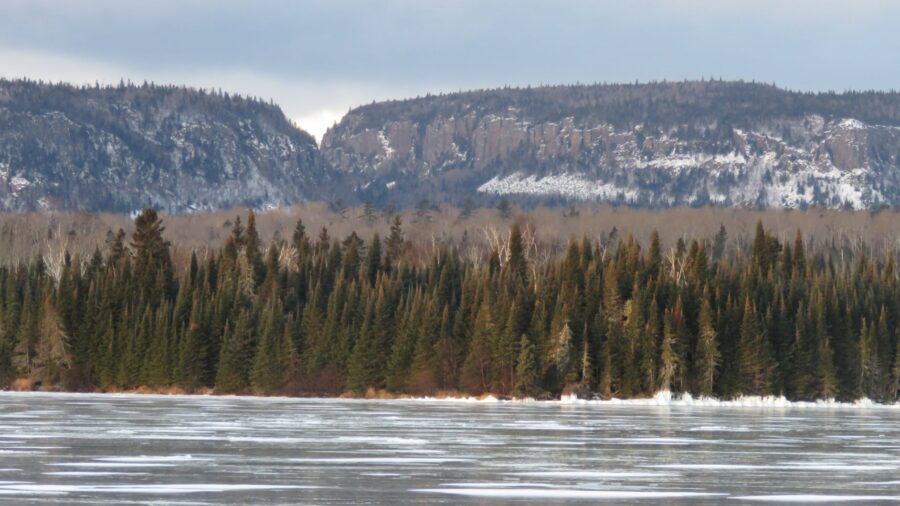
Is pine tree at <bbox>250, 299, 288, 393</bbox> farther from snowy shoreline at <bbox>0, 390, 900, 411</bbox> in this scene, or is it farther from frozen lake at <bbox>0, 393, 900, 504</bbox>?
frozen lake at <bbox>0, 393, 900, 504</bbox>

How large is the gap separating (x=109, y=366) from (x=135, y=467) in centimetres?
9172

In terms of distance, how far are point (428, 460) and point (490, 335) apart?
80.8 metres

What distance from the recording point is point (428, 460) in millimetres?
43531

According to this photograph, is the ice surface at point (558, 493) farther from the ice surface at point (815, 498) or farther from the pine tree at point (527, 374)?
the pine tree at point (527, 374)

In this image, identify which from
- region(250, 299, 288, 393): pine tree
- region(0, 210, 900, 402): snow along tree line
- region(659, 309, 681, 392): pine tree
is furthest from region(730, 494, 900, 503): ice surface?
region(250, 299, 288, 393): pine tree

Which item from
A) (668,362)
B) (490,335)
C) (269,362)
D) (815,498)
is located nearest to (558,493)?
(815,498)

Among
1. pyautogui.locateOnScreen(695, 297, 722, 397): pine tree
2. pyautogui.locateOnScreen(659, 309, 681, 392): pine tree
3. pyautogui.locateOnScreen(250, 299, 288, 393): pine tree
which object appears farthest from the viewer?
pyautogui.locateOnScreen(250, 299, 288, 393): pine tree

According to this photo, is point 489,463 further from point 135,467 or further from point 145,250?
point 145,250

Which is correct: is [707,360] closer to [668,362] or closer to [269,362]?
[668,362]

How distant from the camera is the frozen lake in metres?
34.2

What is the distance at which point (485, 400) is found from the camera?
11588cm

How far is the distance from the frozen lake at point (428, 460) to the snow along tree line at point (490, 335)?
163 ft

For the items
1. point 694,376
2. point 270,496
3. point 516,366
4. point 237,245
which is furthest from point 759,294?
point 270,496

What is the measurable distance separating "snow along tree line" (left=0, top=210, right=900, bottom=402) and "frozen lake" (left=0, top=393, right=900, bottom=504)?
49831 mm
